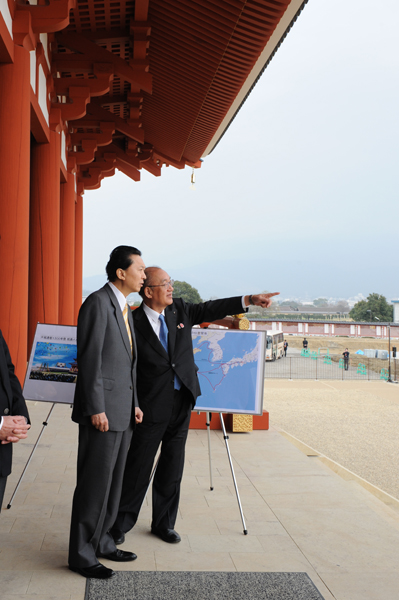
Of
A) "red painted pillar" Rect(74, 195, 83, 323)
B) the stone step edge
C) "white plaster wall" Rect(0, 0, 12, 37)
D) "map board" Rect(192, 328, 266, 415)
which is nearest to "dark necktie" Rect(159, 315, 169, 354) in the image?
"map board" Rect(192, 328, 266, 415)

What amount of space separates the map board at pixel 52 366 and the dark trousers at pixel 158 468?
3.19 ft

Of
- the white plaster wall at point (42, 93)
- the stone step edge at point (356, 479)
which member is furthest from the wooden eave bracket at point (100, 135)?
the stone step edge at point (356, 479)

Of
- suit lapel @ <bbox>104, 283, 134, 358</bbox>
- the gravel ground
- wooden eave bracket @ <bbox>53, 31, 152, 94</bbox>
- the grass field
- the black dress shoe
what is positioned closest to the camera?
the black dress shoe

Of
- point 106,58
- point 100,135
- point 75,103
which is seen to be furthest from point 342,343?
point 106,58

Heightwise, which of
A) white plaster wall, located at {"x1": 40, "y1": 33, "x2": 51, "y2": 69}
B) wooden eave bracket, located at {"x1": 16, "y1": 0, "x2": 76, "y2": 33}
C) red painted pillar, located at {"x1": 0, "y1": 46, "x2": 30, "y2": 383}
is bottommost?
red painted pillar, located at {"x1": 0, "y1": 46, "x2": 30, "y2": 383}

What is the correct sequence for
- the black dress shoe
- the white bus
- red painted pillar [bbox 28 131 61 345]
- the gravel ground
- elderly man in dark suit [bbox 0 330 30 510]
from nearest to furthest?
elderly man in dark suit [bbox 0 330 30 510], the black dress shoe, red painted pillar [bbox 28 131 61 345], the gravel ground, the white bus

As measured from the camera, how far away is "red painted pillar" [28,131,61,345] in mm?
7535

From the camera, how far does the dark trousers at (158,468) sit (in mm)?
3205

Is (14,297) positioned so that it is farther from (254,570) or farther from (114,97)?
(114,97)

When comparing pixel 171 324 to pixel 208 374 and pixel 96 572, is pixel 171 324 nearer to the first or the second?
pixel 208 374

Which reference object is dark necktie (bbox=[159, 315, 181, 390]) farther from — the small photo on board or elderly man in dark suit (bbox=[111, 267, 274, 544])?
the small photo on board

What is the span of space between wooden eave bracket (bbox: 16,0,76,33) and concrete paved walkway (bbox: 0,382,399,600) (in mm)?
3916

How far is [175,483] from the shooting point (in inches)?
129

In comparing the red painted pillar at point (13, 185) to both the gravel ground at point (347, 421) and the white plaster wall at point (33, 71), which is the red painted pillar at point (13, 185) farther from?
the gravel ground at point (347, 421)
